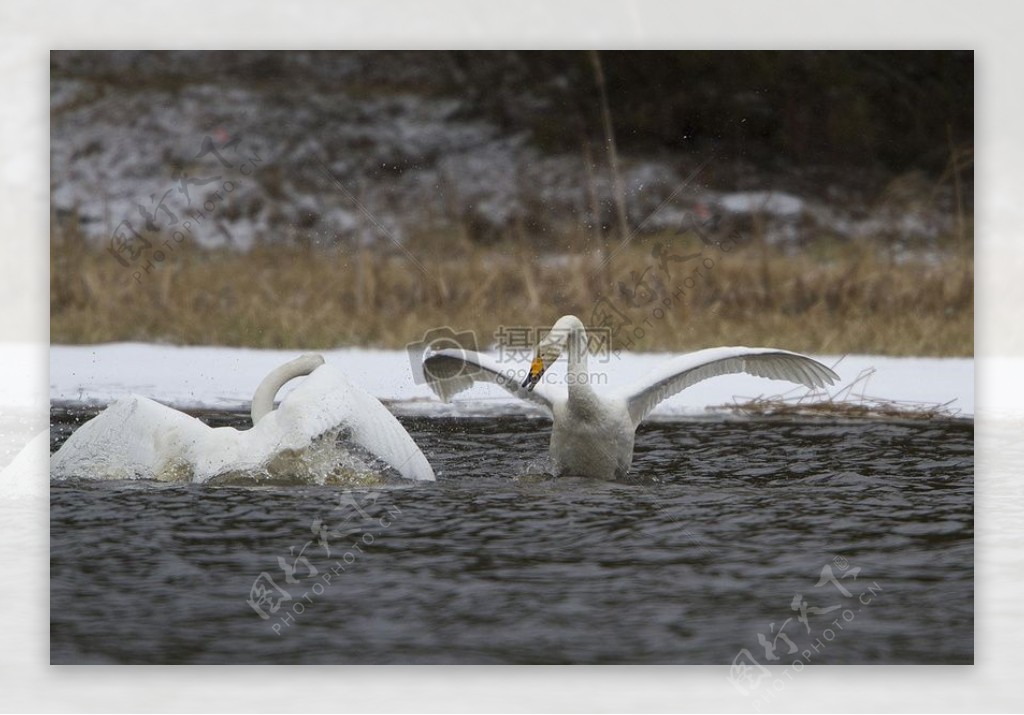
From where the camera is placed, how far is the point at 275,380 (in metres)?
6.68

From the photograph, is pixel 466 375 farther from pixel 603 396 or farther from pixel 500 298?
pixel 500 298

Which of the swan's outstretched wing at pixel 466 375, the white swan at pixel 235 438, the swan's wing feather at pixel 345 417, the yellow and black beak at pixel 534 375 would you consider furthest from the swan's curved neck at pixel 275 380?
the yellow and black beak at pixel 534 375

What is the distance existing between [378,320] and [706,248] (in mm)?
3274

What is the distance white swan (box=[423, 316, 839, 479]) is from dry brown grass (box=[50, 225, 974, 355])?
2.45 metres

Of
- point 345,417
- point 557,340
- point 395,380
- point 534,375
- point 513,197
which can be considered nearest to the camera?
point 345,417

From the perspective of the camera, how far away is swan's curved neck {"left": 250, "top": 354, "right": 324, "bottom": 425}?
661 centimetres

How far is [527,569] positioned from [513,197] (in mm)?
9000

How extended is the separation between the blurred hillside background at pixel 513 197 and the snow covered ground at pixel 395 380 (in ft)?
0.90

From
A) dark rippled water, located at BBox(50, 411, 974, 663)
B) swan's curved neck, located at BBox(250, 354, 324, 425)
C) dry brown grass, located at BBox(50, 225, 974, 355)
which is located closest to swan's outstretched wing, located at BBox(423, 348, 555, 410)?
dark rippled water, located at BBox(50, 411, 974, 663)

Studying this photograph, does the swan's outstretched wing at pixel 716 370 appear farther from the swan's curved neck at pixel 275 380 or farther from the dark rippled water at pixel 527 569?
the swan's curved neck at pixel 275 380

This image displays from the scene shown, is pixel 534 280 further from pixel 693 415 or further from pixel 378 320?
pixel 693 415

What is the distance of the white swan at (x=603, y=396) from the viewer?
261 inches

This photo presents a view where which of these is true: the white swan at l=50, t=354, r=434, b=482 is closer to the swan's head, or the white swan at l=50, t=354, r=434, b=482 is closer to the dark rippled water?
the dark rippled water

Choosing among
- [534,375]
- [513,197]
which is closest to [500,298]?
[513,197]
